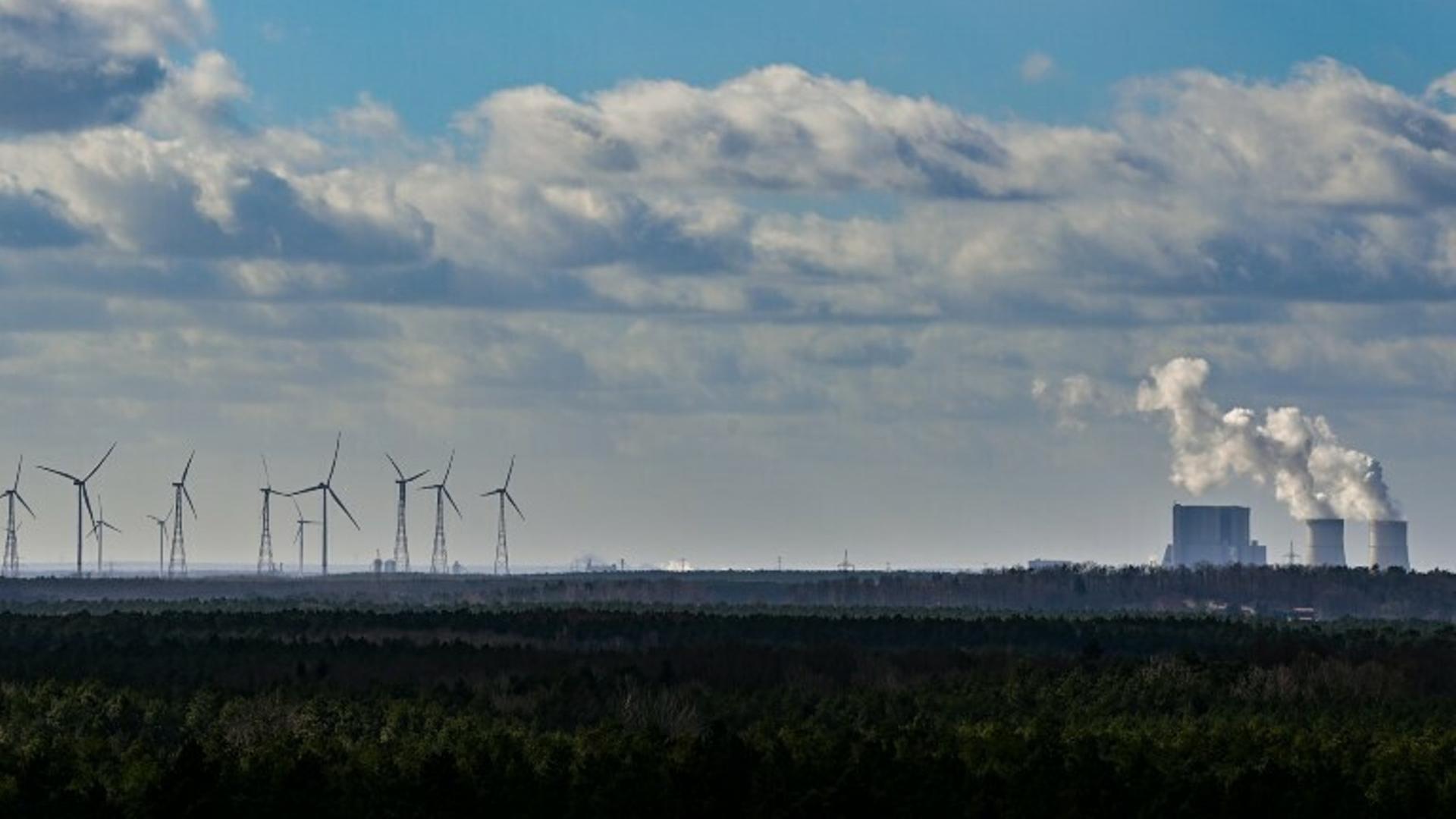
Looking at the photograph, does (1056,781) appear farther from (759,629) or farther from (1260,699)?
(759,629)

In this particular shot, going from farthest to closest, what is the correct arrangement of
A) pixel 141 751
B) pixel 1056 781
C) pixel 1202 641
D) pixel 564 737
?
1. pixel 1202 641
2. pixel 564 737
3. pixel 141 751
4. pixel 1056 781

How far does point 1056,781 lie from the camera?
78.4m

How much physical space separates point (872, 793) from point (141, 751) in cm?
2216

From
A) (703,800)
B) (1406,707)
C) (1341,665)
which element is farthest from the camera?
(1341,665)

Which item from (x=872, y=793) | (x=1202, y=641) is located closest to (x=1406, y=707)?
(x=872, y=793)

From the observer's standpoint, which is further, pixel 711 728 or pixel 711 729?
pixel 711 728

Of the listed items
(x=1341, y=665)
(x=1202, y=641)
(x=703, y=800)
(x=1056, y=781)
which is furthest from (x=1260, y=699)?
(x=1202, y=641)

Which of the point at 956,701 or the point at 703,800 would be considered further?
the point at 956,701

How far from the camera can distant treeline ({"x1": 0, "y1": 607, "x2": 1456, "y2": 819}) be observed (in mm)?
74375

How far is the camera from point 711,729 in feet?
302

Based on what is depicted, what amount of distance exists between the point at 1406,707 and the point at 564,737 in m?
35.6

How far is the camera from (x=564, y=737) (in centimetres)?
9375

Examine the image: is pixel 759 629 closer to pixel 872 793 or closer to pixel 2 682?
pixel 2 682

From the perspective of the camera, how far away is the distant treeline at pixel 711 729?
2928 inches
